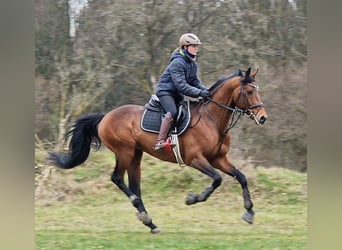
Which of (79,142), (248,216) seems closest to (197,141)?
(248,216)

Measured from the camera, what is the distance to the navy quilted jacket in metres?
5.36

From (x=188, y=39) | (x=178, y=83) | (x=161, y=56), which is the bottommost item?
(x=178, y=83)

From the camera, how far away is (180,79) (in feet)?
17.6

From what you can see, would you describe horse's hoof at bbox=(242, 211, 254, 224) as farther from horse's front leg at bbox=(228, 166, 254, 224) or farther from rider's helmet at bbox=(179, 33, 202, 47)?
rider's helmet at bbox=(179, 33, 202, 47)

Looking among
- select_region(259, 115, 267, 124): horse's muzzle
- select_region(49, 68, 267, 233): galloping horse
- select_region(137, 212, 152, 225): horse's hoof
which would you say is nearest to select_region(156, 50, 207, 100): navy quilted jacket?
select_region(49, 68, 267, 233): galloping horse

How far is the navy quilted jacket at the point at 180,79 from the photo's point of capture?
211 inches

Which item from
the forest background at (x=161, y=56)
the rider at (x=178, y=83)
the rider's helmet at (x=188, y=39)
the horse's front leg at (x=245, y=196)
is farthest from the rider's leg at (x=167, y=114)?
the horse's front leg at (x=245, y=196)

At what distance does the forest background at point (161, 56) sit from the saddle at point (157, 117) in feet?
0.32

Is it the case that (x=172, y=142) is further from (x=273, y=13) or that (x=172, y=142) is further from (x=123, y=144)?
(x=273, y=13)

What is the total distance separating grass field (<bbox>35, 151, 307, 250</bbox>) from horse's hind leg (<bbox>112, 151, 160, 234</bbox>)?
50 millimetres

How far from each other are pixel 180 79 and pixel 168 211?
111 cm

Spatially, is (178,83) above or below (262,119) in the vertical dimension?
above

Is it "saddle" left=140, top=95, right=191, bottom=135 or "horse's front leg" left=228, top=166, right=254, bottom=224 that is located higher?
"saddle" left=140, top=95, right=191, bottom=135

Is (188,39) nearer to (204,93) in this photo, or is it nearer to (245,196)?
(204,93)
